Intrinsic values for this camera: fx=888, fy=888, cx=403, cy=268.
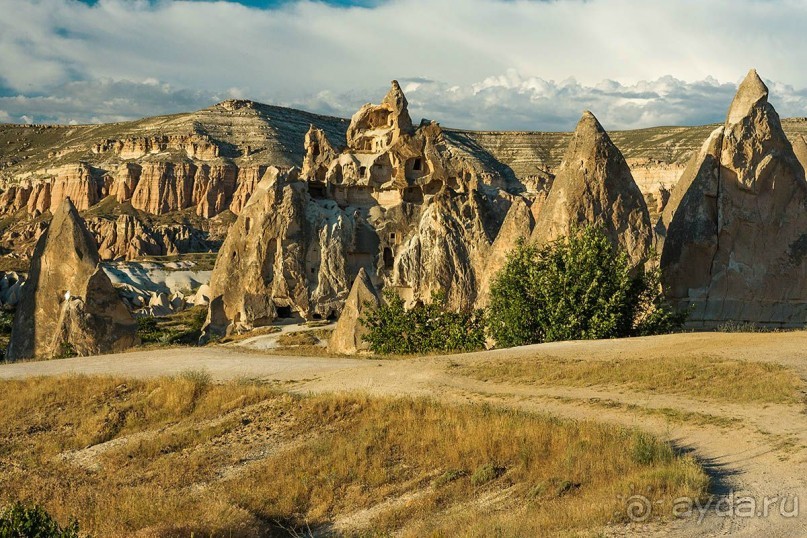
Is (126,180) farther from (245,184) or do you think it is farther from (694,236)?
(694,236)

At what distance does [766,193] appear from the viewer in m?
21.9

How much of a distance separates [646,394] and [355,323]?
12286 millimetres

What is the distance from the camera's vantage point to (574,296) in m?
18.5

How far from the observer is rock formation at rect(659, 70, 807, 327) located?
70.1 ft

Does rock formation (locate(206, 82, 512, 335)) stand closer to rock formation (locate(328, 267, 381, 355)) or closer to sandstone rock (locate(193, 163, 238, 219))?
rock formation (locate(328, 267, 381, 355))

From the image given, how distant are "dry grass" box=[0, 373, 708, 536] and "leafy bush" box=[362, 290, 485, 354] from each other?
7.05 meters

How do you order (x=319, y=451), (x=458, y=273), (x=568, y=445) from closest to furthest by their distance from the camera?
1. (x=568, y=445)
2. (x=319, y=451)
3. (x=458, y=273)

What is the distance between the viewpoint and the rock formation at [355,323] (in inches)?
926

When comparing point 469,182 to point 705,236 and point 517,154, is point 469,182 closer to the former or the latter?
point 705,236

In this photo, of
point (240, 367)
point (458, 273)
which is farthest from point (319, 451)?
point (458, 273)

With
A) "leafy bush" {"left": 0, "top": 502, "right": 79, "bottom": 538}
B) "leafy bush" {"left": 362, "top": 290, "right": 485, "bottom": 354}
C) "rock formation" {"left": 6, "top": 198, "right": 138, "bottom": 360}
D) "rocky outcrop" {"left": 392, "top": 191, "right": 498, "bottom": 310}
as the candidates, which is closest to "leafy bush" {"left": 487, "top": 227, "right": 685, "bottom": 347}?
"leafy bush" {"left": 362, "top": 290, "right": 485, "bottom": 354}

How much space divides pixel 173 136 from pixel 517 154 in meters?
48.7

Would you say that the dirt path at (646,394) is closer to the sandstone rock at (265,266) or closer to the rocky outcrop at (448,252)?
the rocky outcrop at (448,252)

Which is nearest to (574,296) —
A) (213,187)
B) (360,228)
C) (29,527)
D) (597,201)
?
(597,201)
